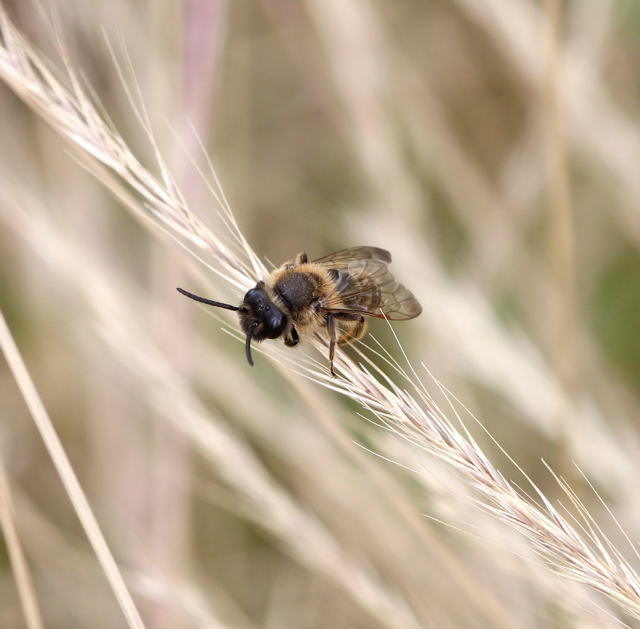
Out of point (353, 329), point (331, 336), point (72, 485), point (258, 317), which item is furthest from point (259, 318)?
point (72, 485)

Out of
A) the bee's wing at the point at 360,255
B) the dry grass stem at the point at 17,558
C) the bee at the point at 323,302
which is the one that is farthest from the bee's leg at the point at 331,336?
the dry grass stem at the point at 17,558

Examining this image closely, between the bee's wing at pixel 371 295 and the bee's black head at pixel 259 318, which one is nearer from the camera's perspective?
the bee's black head at pixel 259 318

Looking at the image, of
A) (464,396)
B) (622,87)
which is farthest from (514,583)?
(622,87)

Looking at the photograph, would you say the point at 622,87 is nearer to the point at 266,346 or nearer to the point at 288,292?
the point at 288,292

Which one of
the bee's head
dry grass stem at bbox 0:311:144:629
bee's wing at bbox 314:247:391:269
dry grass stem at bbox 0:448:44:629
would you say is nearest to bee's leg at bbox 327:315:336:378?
the bee's head

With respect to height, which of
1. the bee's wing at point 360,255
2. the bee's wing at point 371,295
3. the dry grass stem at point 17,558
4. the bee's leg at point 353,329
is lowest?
the dry grass stem at point 17,558

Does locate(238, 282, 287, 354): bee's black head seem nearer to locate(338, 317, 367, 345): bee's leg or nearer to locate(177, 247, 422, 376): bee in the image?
locate(177, 247, 422, 376): bee

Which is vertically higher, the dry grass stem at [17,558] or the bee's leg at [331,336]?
the bee's leg at [331,336]

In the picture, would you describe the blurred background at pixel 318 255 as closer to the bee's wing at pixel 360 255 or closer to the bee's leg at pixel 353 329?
the bee's leg at pixel 353 329
